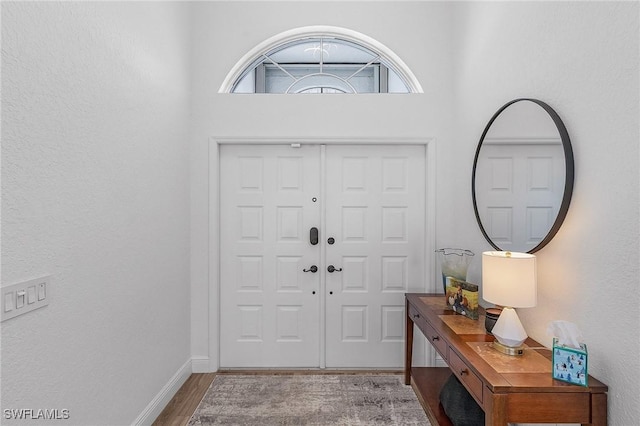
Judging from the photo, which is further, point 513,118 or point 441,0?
point 441,0

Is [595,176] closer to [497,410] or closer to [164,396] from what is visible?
[497,410]

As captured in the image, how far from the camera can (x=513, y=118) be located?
197 cm

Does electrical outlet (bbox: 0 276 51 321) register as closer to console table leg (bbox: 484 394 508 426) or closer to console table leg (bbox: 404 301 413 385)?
console table leg (bbox: 484 394 508 426)

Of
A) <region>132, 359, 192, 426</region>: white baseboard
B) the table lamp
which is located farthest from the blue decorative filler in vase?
<region>132, 359, 192, 426</region>: white baseboard

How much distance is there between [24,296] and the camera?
1283mm

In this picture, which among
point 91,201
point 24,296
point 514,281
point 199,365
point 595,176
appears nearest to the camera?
point 24,296

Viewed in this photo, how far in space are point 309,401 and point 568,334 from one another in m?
1.79

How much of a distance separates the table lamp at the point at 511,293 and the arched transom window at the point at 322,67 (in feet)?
6.32

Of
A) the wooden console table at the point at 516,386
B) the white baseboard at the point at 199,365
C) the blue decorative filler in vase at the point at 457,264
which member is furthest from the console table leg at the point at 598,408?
the white baseboard at the point at 199,365

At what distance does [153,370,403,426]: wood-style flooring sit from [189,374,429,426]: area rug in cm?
6

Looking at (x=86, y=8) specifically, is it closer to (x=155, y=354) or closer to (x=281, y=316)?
(x=155, y=354)

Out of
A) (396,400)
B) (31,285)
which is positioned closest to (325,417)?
(396,400)

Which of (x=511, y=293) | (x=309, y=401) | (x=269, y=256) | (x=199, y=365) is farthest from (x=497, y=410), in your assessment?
(x=199, y=365)

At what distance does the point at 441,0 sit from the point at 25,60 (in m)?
2.97
